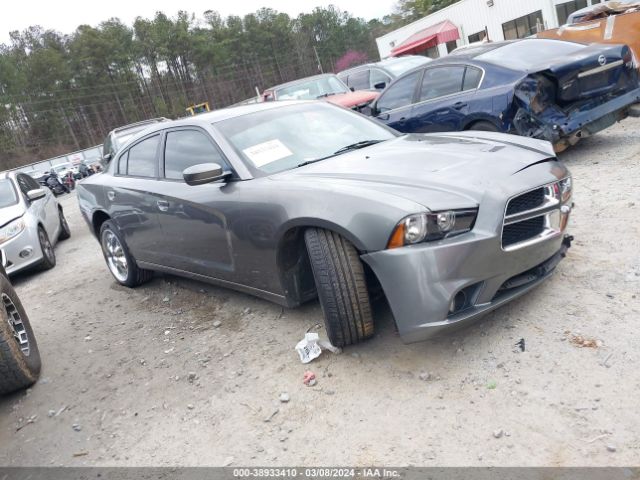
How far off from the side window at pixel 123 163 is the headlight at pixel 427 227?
3312 mm

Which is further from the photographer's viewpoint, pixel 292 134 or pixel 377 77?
pixel 377 77

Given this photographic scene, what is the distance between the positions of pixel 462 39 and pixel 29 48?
51.7 m

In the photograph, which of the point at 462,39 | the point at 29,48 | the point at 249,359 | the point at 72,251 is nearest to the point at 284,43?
the point at 29,48

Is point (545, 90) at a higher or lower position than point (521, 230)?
higher

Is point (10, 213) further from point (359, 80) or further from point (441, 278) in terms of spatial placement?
point (359, 80)

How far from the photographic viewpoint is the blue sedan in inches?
233

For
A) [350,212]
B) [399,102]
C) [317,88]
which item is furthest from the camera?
[317,88]

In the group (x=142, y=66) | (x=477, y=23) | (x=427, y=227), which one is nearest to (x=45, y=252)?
(x=427, y=227)

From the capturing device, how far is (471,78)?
21.6 feet

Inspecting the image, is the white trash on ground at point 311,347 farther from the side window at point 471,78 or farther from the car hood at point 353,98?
the car hood at point 353,98

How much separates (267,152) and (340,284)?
4.13 feet

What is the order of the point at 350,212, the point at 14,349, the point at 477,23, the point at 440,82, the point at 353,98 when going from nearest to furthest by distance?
Answer: the point at 350,212, the point at 14,349, the point at 440,82, the point at 353,98, the point at 477,23

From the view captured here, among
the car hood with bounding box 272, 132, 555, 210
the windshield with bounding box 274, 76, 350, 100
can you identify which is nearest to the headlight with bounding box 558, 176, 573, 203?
the car hood with bounding box 272, 132, 555, 210

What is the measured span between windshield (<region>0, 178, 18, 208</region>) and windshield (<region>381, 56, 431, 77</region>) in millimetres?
7604
